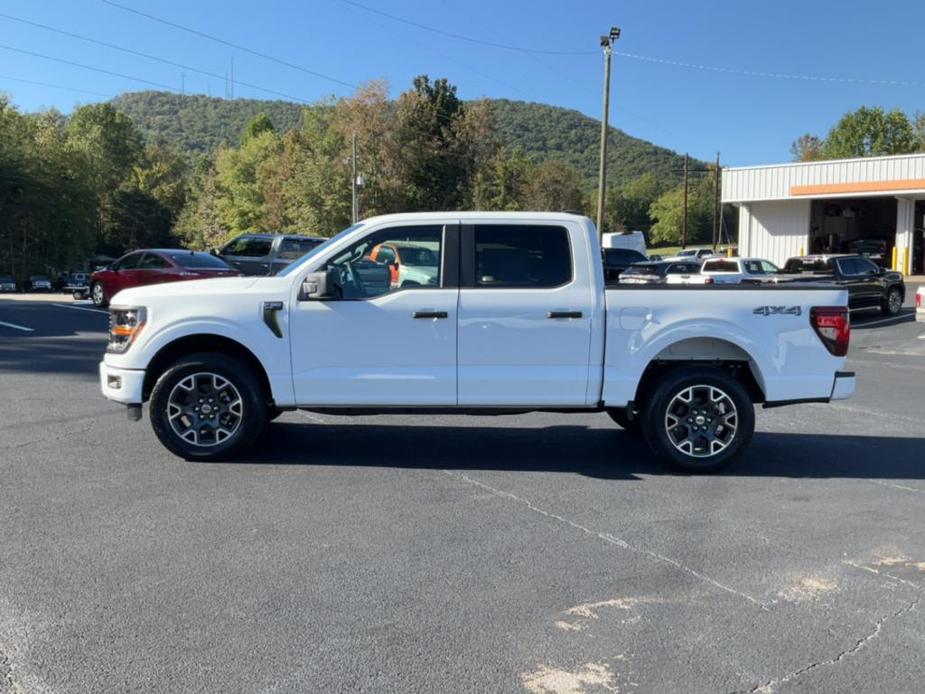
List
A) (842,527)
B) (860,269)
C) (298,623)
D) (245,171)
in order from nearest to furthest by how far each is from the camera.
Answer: (298,623), (842,527), (860,269), (245,171)

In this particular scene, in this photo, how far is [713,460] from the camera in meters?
6.91

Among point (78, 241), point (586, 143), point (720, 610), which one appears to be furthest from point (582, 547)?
point (78, 241)

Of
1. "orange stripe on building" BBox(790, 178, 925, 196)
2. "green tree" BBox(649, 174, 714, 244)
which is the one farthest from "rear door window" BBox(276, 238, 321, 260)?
"green tree" BBox(649, 174, 714, 244)

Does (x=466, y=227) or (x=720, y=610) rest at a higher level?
(x=466, y=227)

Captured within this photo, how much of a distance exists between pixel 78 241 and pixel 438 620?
259 ft

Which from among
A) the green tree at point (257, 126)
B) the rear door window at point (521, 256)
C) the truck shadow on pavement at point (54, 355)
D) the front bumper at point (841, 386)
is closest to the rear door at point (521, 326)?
the rear door window at point (521, 256)

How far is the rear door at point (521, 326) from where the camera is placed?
675 cm

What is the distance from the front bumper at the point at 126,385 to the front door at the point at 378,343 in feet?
4.20

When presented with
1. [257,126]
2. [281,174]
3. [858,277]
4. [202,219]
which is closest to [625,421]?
[858,277]

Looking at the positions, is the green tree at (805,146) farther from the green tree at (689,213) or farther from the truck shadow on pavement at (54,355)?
the truck shadow on pavement at (54,355)

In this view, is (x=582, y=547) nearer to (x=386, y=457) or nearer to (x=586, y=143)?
(x=386, y=457)

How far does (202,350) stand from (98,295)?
16.0m

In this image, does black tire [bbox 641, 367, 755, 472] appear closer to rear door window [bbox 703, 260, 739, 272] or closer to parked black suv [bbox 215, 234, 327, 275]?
parked black suv [bbox 215, 234, 327, 275]

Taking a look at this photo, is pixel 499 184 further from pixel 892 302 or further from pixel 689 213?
pixel 689 213
